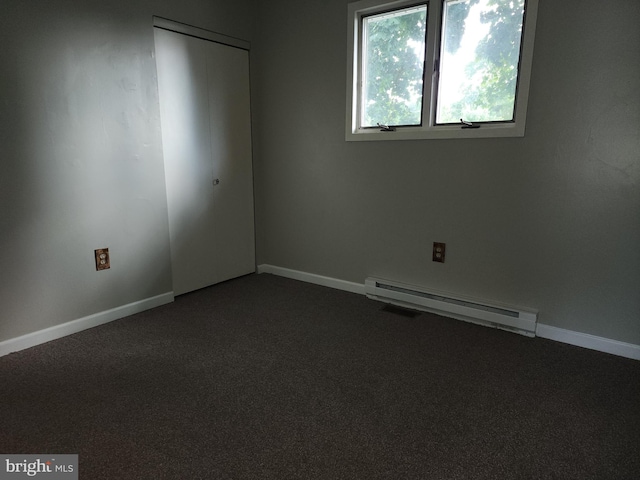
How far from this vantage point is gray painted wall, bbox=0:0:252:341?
213 cm

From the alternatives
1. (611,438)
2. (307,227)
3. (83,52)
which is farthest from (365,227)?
(83,52)

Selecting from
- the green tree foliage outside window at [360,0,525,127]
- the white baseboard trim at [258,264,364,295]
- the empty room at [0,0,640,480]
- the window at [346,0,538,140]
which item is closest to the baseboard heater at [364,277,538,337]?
the empty room at [0,0,640,480]

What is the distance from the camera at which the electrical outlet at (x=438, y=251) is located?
9.15 ft

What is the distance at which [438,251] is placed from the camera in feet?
9.22

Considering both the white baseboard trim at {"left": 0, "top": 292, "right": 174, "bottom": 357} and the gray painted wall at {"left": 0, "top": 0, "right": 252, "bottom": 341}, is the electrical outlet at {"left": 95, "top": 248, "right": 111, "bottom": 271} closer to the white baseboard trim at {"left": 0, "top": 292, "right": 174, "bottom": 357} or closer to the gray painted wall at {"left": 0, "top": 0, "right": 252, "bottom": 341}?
the gray painted wall at {"left": 0, "top": 0, "right": 252, "bottom": 341}

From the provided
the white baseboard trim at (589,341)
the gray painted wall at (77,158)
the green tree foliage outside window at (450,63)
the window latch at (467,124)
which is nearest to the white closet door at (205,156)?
the gray painted wall at (77,158)

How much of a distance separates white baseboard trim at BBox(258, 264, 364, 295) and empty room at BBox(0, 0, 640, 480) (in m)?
0.05

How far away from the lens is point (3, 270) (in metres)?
2.14

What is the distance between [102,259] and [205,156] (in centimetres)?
115

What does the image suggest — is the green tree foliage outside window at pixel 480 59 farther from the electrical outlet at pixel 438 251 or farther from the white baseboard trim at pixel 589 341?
the white baseboard trim at pixel 589 341

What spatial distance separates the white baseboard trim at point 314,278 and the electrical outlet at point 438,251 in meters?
0.70

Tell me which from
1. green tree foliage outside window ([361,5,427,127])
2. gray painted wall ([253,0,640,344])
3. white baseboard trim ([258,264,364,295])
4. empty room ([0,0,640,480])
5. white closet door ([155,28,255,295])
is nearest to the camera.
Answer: empty room ([0,0,640,480])

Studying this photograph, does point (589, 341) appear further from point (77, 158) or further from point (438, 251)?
point (77, 158)

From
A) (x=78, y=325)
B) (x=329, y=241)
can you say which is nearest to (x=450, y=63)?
(x=329, y=241)
